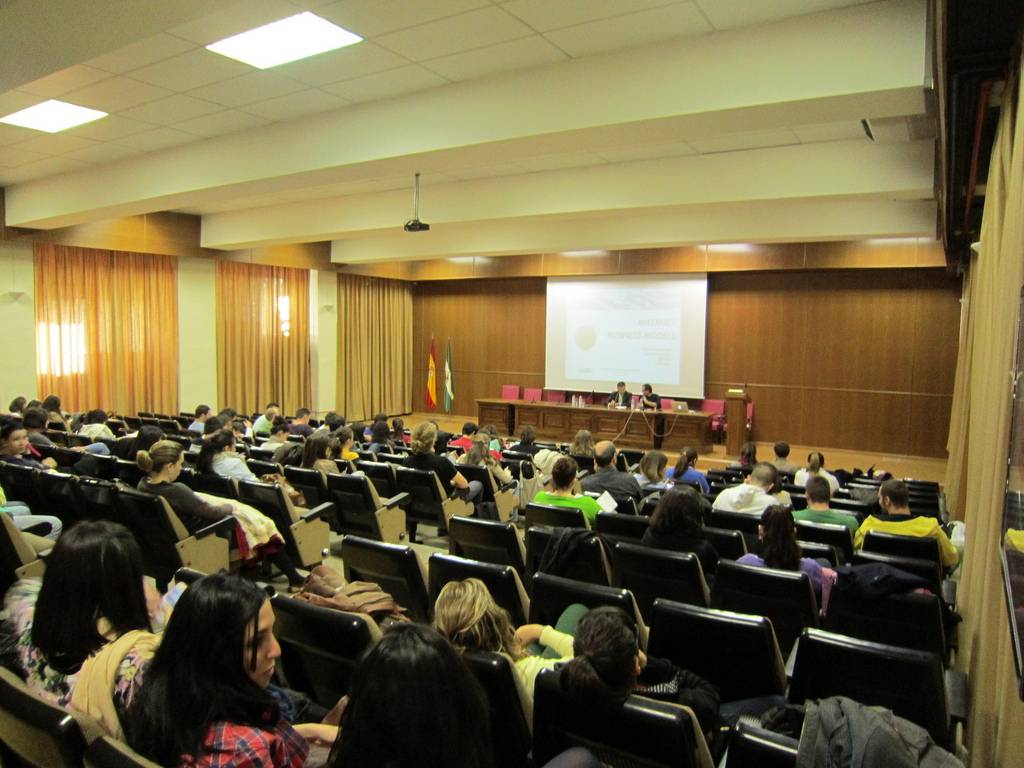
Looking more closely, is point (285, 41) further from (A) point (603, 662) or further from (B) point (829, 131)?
(B) point (829, 131)

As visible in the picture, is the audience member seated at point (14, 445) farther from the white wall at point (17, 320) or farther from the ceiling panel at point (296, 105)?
the white wall at point (17, 320)

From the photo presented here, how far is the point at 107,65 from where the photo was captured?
4.78 m

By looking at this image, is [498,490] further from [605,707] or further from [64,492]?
[605,707]

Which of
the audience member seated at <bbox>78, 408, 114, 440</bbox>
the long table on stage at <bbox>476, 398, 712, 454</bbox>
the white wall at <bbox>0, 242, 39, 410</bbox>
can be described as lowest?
the long table on stage at <bbox>476, 398, 712, 454</bbox>

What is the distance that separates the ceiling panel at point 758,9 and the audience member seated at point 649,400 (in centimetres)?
873

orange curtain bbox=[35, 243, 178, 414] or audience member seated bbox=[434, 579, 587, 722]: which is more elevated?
orange curtain bbox=[35, 243, 178, 414]

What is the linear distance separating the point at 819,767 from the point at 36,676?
2.13 m

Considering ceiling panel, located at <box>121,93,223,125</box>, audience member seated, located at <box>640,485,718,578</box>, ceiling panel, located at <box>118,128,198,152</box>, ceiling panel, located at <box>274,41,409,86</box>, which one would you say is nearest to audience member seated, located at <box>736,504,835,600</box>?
audience member seated, located at <box>640,485,718,578</box>

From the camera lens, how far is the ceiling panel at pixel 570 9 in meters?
3.80

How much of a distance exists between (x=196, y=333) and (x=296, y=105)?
7.86 meters

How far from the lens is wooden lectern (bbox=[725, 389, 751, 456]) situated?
11602 millimetres

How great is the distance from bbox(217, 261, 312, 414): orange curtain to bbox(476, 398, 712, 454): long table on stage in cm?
402

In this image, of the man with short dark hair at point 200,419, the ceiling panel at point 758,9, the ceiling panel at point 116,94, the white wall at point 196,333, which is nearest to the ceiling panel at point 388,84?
the ceiling panel at point 116,94

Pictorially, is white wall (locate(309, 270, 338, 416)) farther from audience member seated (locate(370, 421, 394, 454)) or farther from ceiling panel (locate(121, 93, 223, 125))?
ceiling panel (locate(121, 93, 223, 125))
